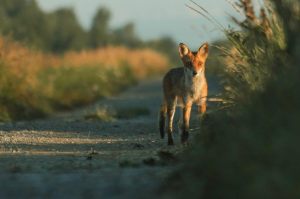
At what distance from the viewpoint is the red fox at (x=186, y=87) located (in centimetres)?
1209

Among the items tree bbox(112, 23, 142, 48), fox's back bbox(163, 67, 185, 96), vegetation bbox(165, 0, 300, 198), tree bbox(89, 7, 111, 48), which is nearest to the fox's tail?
fox's back bbox(163, 67, 185, 96)

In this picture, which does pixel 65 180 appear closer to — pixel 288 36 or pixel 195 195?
pixel 195 195

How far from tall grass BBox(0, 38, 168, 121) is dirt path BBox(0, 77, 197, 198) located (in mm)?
5190

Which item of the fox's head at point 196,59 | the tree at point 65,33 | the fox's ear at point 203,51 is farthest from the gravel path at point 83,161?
the tree at point 65,33

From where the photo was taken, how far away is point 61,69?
32781 mm

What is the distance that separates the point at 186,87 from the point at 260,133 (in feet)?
17.6

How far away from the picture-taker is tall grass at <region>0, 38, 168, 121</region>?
2114 centimetres

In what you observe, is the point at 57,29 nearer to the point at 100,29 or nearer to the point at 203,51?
the point at 100,29

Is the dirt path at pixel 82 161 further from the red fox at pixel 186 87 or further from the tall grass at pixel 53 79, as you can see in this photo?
the tall grass at pixel 53 79

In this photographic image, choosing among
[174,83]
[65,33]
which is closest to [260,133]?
[174,83]

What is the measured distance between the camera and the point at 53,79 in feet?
92.8

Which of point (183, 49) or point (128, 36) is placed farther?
point (128, 36)

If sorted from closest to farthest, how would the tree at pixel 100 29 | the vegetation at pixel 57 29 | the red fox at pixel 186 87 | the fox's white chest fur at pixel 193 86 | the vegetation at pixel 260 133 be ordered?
the vegetation at pixel 260 133, the red fox at pixel 186 87, the fox's white chest fur at pixel 193 86, the vegetation at pixel 57 29, the tree at pixel 100 29

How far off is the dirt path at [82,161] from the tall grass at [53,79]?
519 cm
